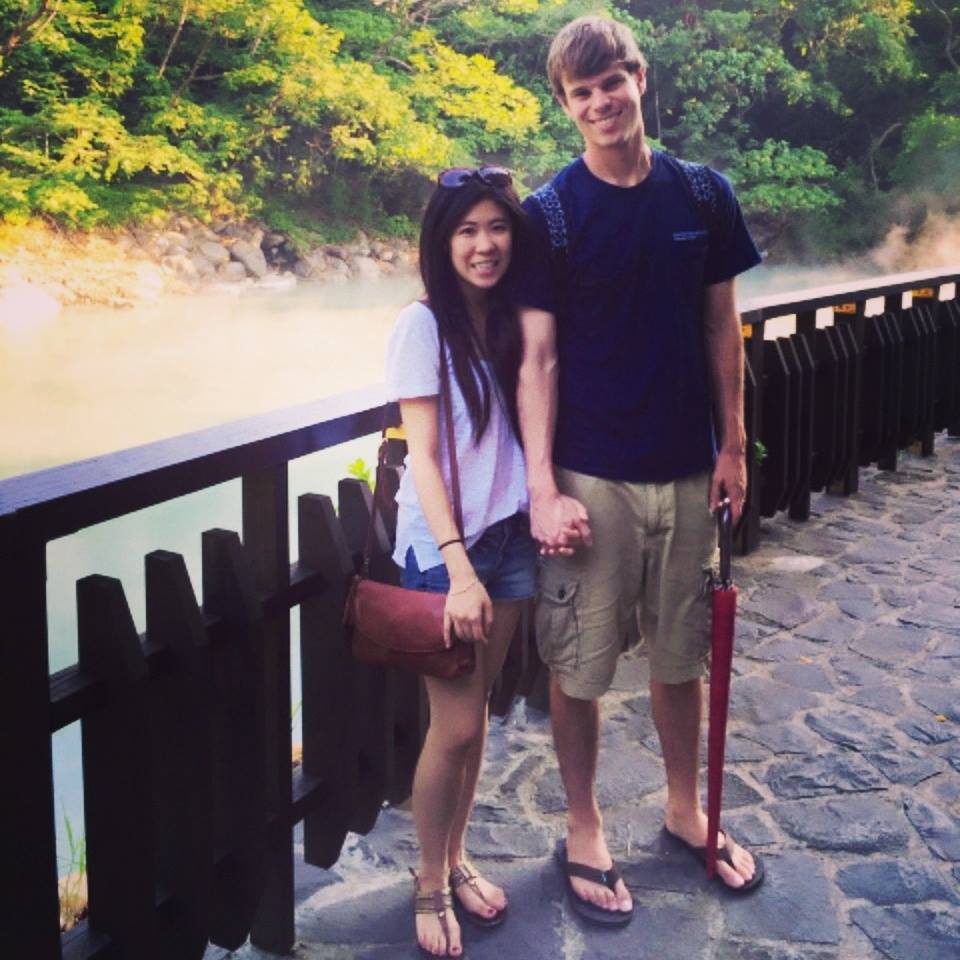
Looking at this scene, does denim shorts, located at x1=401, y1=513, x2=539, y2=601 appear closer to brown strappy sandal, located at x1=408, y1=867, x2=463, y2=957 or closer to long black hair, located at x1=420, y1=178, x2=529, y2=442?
long black hair, located at x1=420, y1=178, x2=529, y2=442

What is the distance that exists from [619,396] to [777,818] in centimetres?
108

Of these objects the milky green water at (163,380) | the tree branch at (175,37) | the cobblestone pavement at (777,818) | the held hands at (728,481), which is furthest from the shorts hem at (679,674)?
the tree branch at (175,37)

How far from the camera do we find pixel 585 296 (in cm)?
201

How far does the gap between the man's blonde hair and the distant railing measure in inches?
26.9

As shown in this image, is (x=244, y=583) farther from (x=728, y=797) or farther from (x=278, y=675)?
(x=728, y=797)

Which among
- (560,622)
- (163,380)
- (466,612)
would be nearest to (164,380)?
(163,380)

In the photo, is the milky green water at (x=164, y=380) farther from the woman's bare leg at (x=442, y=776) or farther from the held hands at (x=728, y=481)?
the held hands at (x=728, y=481)

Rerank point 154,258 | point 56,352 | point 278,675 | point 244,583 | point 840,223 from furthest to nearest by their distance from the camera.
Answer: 1. point 840,223
2. point 154,258
3. point 56,352
4. point 278,675
5. point 244,583

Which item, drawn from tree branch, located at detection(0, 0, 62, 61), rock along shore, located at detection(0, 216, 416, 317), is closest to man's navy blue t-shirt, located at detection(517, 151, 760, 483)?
rock along shore, located at detection(0, 216, 416, 317)

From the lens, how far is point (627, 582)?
215 centimetres

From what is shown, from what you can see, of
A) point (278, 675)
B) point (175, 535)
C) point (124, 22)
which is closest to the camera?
point (278, 675)

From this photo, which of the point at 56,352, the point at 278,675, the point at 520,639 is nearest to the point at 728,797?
the point at 520,639

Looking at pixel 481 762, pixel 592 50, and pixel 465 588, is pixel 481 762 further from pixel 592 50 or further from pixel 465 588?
pixel 592 50

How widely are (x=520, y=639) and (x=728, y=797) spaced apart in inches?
23.9
